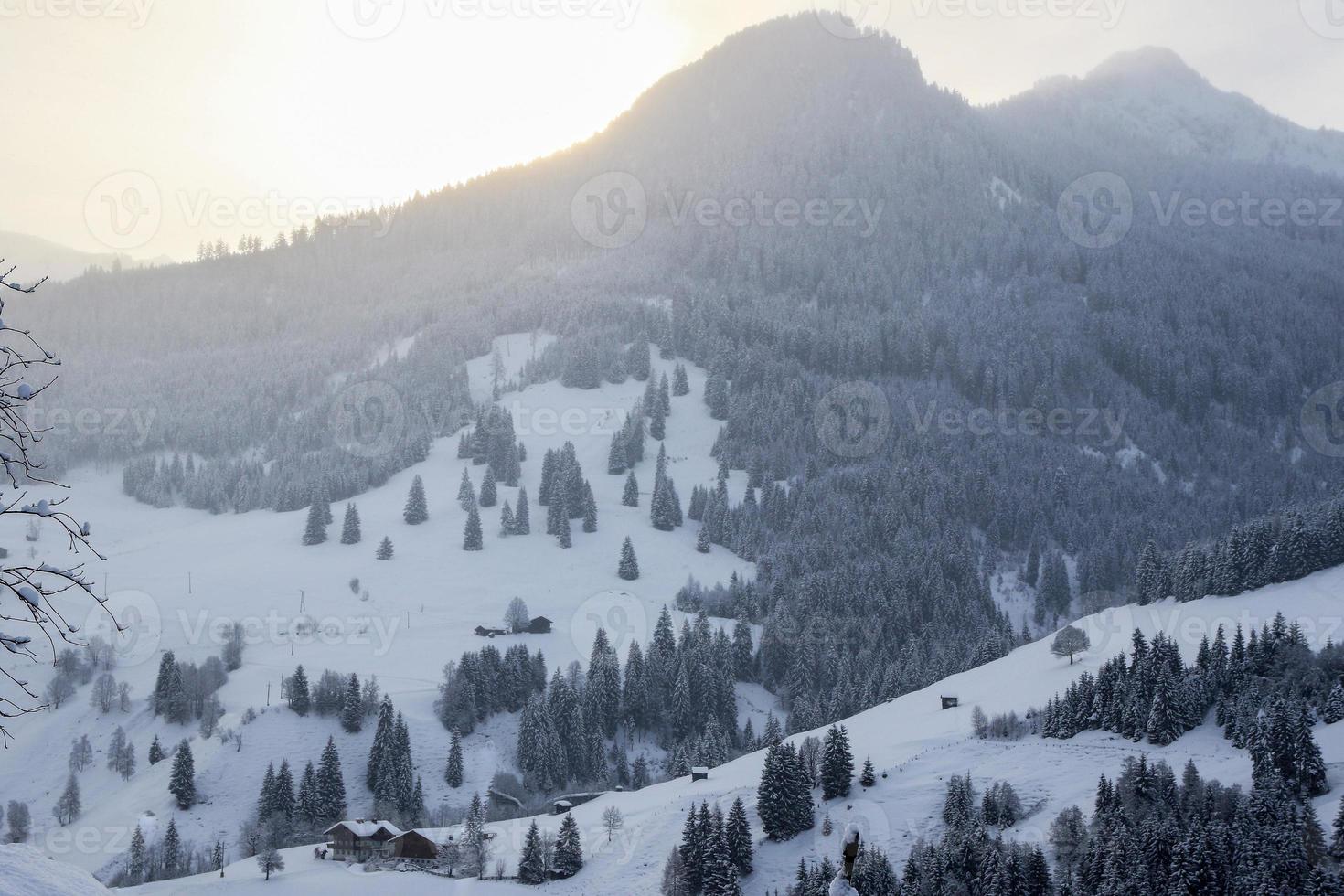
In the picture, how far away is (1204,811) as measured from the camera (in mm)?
46844

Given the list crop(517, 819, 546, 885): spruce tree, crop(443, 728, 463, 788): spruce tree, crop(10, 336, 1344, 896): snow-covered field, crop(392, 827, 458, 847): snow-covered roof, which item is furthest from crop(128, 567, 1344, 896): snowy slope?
crop(443, 728, 463, 788): spruce tree

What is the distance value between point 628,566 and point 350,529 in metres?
34.8

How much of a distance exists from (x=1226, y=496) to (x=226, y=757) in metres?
134

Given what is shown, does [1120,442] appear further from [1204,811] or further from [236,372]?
[236,372]

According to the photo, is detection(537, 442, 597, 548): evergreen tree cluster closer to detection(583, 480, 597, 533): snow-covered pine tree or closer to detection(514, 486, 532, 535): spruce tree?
detection(583, 480, 597, 533): snow-covered pine tree

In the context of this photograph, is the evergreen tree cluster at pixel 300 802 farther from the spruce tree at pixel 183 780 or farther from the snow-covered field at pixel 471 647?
the spruce tree at pixel 183 780

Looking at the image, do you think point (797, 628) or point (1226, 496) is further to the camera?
point (1226, 496)

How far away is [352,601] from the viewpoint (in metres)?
108

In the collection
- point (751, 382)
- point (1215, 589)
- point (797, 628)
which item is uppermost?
point (751, 382)

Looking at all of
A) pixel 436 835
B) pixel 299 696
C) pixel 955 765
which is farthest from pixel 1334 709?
pixel 299 696

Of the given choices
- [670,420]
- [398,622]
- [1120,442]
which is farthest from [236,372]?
[1120,442]

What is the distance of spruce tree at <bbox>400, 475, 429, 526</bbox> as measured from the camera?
416 ft

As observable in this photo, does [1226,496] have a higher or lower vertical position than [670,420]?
lower

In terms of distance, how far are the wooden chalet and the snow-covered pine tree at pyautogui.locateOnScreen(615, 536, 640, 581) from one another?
51.4 metres
